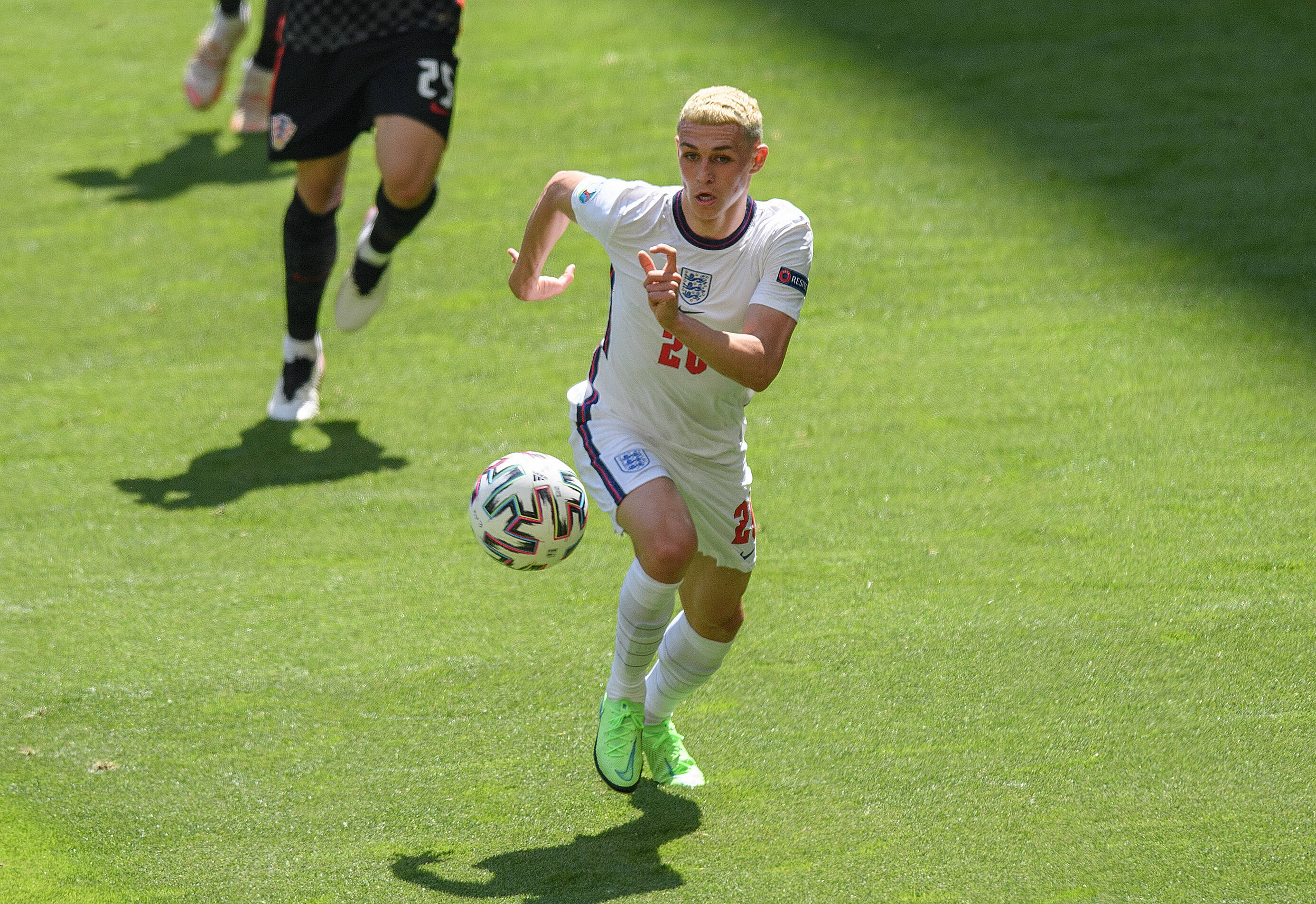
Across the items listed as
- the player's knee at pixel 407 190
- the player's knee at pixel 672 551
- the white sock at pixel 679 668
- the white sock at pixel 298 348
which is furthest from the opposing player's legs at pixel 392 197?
the player's knee at pixel 672 551

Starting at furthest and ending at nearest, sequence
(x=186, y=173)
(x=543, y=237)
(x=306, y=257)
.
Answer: (x=186, y=173) → (x=306, y=257) → (x=543, y=237)

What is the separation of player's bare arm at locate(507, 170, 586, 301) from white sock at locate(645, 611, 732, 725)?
41.8 inches

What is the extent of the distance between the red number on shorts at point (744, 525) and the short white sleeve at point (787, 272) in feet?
1.91

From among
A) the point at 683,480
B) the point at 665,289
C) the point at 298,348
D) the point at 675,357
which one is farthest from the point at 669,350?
the point at 298,348

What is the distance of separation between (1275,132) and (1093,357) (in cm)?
307

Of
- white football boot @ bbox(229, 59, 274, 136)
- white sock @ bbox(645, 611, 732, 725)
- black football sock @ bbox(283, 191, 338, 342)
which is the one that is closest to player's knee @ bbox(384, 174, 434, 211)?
black football sock @ bbox(283, 191, 338, 342)

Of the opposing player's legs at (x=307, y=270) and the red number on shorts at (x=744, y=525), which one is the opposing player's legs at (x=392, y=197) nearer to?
the opposing player's legs at (x=307, y=270)

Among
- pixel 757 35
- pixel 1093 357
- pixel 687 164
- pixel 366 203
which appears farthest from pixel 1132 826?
pixel 757 35

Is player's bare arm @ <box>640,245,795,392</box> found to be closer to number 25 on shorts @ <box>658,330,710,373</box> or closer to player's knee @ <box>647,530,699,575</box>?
A: number 25 on shorts @ <box>658,330,710,373</box>

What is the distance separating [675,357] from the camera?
12.2 ft

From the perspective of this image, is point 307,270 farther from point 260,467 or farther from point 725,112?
point 725,112

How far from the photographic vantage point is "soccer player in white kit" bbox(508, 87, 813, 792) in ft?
11.5

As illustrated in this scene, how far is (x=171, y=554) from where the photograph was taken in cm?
523

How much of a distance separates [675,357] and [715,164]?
539 millimetres
